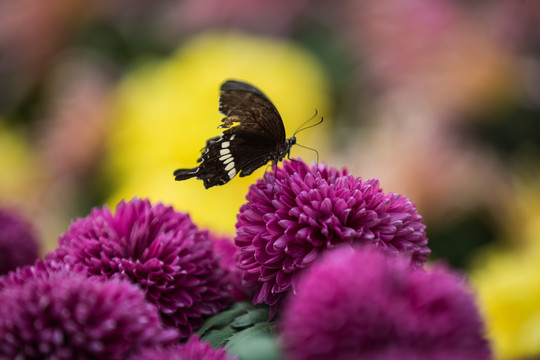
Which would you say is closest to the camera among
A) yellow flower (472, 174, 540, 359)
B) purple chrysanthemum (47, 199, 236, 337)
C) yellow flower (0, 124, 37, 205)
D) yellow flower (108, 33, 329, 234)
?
purple chrysanthemum (47, 199, 236, 337)

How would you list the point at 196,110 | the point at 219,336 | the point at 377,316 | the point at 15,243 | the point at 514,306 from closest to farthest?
1. the point at 377,316
2. the point at 219,336
3. the point at 15,243
4. the point at 514,306
5. the point at 196,110

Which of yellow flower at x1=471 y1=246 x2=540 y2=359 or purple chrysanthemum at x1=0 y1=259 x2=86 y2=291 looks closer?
purple chrysanthemum at x1=0 y1=259 x2=86 y2=291

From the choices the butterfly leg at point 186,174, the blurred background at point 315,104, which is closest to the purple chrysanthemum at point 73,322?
the butterfly leg at point 186,174

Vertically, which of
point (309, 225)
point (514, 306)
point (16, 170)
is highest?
point (16, 170)

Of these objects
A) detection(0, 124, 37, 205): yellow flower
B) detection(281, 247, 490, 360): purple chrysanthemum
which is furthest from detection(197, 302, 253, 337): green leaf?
detection(0, 124, 37, 205): yellow flower

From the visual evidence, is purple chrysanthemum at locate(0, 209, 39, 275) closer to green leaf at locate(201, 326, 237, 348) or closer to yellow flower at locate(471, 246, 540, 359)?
green leaf at locate(201, 326, 237, 348)

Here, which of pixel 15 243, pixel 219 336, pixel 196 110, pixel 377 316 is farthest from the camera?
pixel 196 110

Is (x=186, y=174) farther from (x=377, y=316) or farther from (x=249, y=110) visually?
(x=377, y=316)

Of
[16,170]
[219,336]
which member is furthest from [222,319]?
[16,170]
